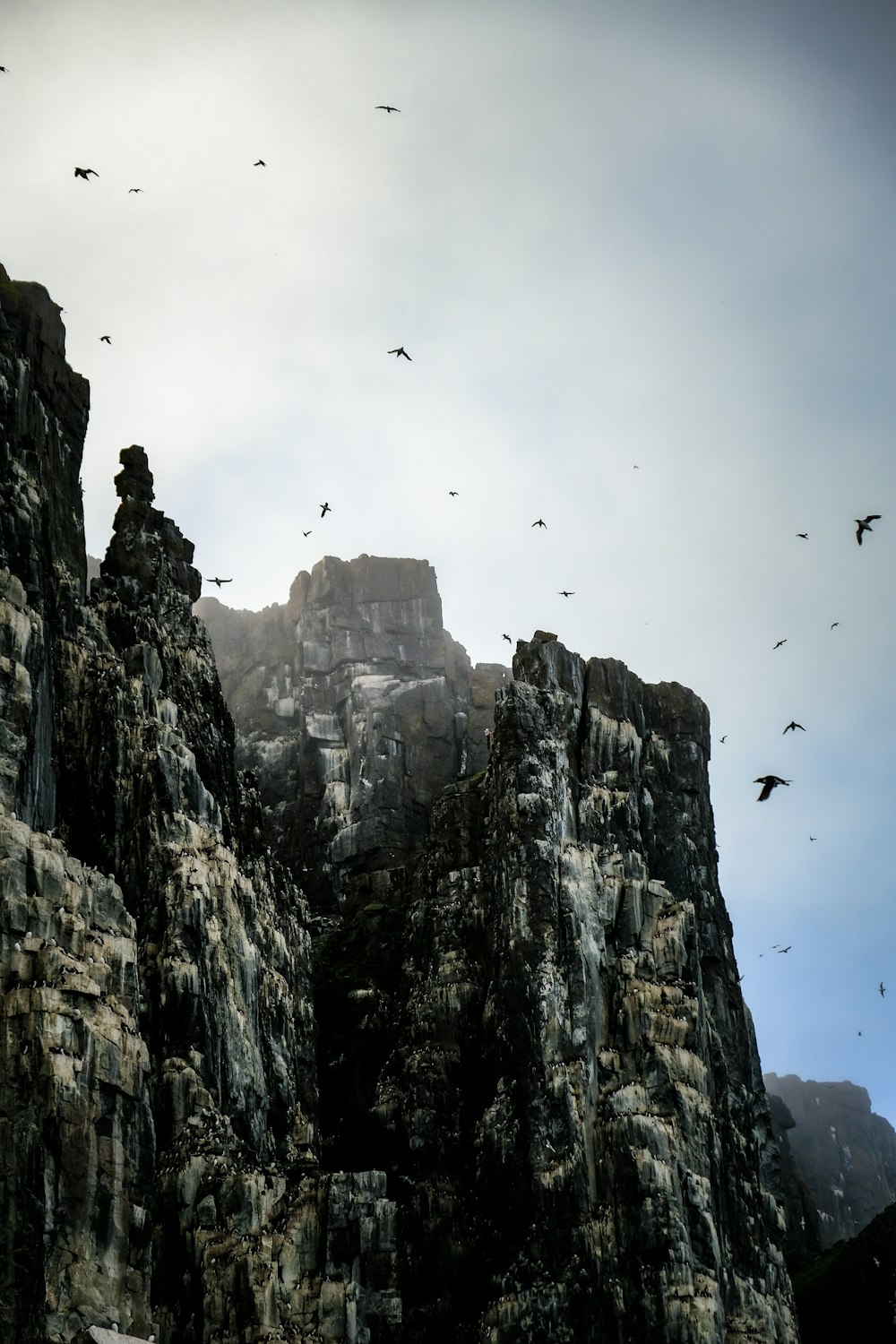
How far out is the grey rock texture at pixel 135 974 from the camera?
82.4 m

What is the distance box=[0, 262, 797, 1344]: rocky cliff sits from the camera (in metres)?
86.2

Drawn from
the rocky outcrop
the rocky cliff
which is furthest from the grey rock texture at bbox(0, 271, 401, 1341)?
the rocky outcrop

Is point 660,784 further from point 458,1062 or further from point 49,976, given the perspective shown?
point 49,976

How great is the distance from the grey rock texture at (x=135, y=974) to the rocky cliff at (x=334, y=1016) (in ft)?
0.65

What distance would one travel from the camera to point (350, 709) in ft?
564

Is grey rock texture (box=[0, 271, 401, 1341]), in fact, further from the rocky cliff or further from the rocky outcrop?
the rocky outcrop

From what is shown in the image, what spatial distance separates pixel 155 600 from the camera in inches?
4670

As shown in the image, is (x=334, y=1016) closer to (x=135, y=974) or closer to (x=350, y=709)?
(x=135, y=974)

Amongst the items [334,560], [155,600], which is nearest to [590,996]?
[155,600]

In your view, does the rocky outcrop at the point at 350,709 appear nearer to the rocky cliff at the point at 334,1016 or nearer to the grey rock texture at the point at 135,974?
the rocky cliff at the point at 334,1016

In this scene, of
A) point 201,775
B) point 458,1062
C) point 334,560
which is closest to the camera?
point 201,775

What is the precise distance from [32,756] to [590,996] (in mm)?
43612

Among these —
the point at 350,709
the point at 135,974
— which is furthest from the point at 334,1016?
the point at 350,709

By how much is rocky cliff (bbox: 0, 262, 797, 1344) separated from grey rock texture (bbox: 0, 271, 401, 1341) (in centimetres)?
20
